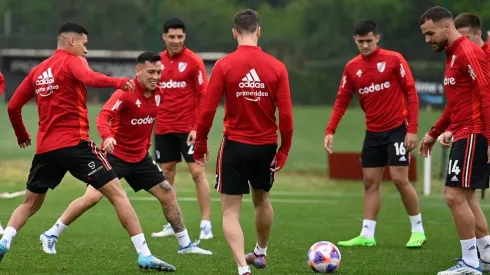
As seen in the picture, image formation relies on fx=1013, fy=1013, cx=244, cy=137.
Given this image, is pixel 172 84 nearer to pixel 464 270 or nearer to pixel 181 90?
pixel 181 90

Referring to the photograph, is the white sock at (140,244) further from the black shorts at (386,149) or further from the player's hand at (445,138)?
the black shorts at (386,149)

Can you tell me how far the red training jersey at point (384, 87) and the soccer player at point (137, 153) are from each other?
2.24 meters

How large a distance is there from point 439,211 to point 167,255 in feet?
20.0

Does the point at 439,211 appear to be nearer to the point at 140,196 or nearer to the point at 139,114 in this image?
the point at 140,196

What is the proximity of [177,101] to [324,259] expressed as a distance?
4200mm

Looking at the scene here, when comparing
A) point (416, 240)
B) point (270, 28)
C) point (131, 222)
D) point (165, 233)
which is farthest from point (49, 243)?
point (270, 28)

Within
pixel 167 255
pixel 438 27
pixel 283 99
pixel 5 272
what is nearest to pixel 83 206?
pixel 167 255

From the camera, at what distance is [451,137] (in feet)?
29.9

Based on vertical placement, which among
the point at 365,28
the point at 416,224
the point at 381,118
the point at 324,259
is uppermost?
the point at 365,28

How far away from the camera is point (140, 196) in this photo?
1666cm

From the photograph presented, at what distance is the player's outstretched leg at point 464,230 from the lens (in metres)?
8.35

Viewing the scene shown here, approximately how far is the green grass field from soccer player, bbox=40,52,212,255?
29 cm

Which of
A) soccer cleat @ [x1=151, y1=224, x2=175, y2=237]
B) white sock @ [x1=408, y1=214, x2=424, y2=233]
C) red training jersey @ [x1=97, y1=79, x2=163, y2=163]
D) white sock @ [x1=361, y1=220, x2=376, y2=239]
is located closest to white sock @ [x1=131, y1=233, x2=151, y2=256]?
red training jersey @ [x1=97, y1=79, x2=163, y2=163]

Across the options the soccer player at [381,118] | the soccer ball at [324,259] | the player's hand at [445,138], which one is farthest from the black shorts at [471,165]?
the soccer player at [381,118]
